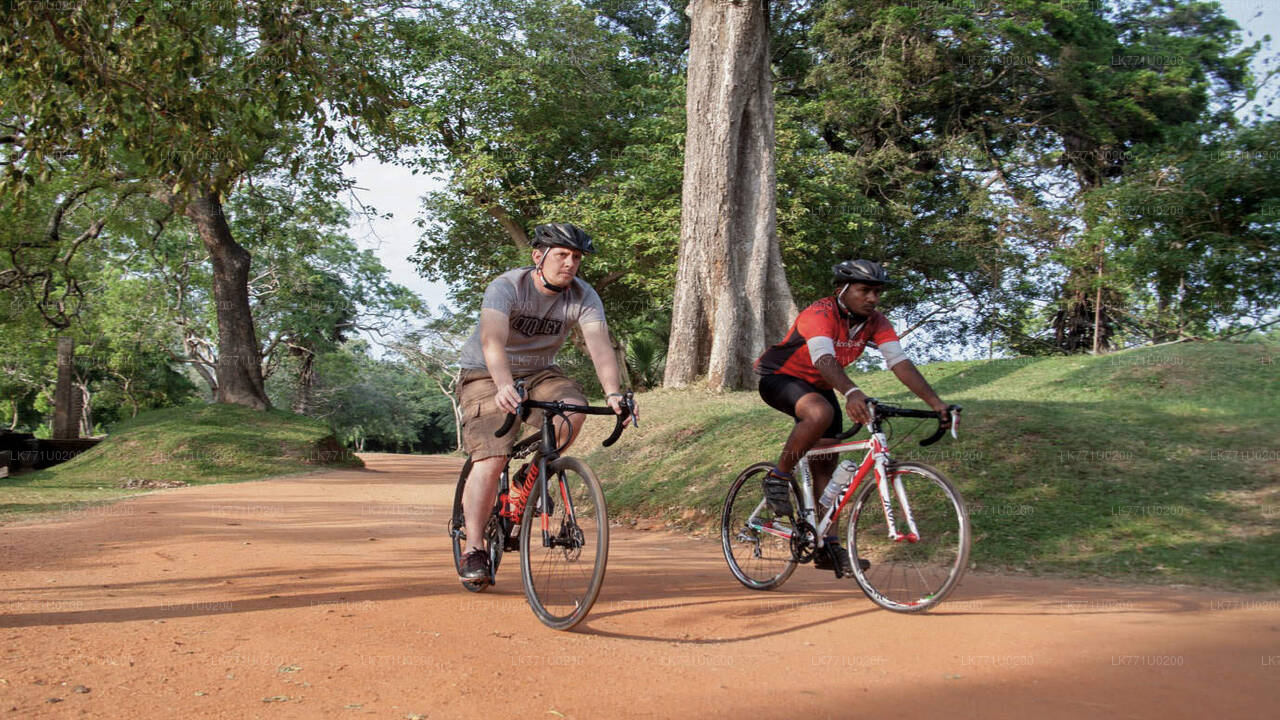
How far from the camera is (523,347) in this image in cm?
520

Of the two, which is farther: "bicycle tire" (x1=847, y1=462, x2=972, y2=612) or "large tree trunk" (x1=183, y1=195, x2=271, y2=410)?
"large tree trunk" (x1=183, y1=195, x2=271, y2=410)

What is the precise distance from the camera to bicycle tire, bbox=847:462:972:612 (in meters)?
4.79

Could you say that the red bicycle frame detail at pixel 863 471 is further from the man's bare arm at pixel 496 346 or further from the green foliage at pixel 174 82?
the green foliage at pixel 174 82

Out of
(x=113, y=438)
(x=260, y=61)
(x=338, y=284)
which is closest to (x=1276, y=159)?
(x=260, y=61)

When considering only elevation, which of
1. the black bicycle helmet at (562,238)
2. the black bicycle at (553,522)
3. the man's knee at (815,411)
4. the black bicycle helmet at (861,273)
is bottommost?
the black bicycle at (553,522)

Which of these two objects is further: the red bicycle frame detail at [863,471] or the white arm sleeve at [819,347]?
the white arm sleeve at [819,347]

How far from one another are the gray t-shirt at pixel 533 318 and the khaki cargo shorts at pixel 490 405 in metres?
0.09

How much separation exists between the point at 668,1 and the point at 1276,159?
22.3 m

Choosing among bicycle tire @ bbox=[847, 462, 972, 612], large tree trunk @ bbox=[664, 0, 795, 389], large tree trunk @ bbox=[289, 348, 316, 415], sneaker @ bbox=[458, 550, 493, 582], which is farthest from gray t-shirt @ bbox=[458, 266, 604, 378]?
large tree trunk @ bbox=[289, 348, 316, 415]

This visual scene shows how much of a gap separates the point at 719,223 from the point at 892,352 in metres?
11.5

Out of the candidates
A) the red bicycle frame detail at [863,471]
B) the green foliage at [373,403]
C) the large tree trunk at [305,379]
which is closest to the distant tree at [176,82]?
the red bicycle frame detail at [863,471]

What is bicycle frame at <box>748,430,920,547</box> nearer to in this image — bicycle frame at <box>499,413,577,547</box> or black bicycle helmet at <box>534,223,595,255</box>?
bicycle frame at <box>499,413,577,547</box>

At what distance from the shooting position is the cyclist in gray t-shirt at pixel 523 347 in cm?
493

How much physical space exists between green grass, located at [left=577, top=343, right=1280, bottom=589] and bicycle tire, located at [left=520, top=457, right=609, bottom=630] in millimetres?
3542
